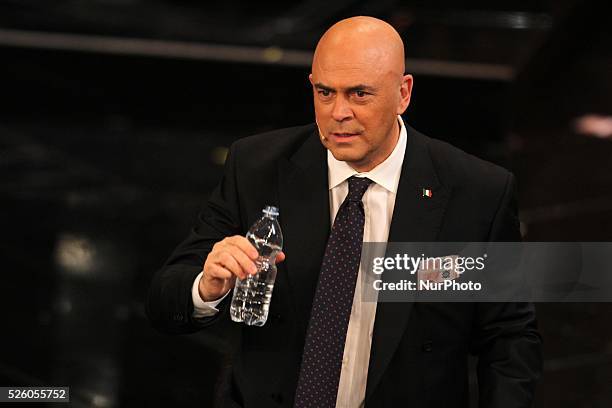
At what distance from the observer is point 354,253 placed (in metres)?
2.50

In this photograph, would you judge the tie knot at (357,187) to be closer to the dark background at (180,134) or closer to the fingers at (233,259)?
the fingers at (233,259)

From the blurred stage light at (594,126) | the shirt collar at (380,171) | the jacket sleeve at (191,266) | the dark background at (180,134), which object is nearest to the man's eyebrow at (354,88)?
the shirt collar at (380,171)

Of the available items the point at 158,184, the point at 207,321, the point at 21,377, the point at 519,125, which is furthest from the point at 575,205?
the point at 207,321

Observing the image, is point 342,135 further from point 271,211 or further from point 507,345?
point 507,345

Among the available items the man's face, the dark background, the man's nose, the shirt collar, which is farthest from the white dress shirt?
the dark background

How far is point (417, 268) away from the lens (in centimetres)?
255

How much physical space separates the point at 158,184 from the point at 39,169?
628mm

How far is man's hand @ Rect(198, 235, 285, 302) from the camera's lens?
2188 mm

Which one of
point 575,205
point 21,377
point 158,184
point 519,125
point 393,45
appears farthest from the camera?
point 519,125

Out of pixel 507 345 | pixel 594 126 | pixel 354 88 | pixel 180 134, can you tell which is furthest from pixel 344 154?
pixel 180 134

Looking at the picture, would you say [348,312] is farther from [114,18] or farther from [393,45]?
[114,18]

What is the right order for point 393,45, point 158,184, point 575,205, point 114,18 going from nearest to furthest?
1. point 393,45
2. point 575,205
3. point 158,184
4. point 114,18

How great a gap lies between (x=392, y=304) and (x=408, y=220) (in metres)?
0.21

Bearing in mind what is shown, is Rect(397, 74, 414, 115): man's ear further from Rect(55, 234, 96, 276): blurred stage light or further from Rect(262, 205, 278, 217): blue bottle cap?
Rect(55, 234, 96, 276): blurred stage light
